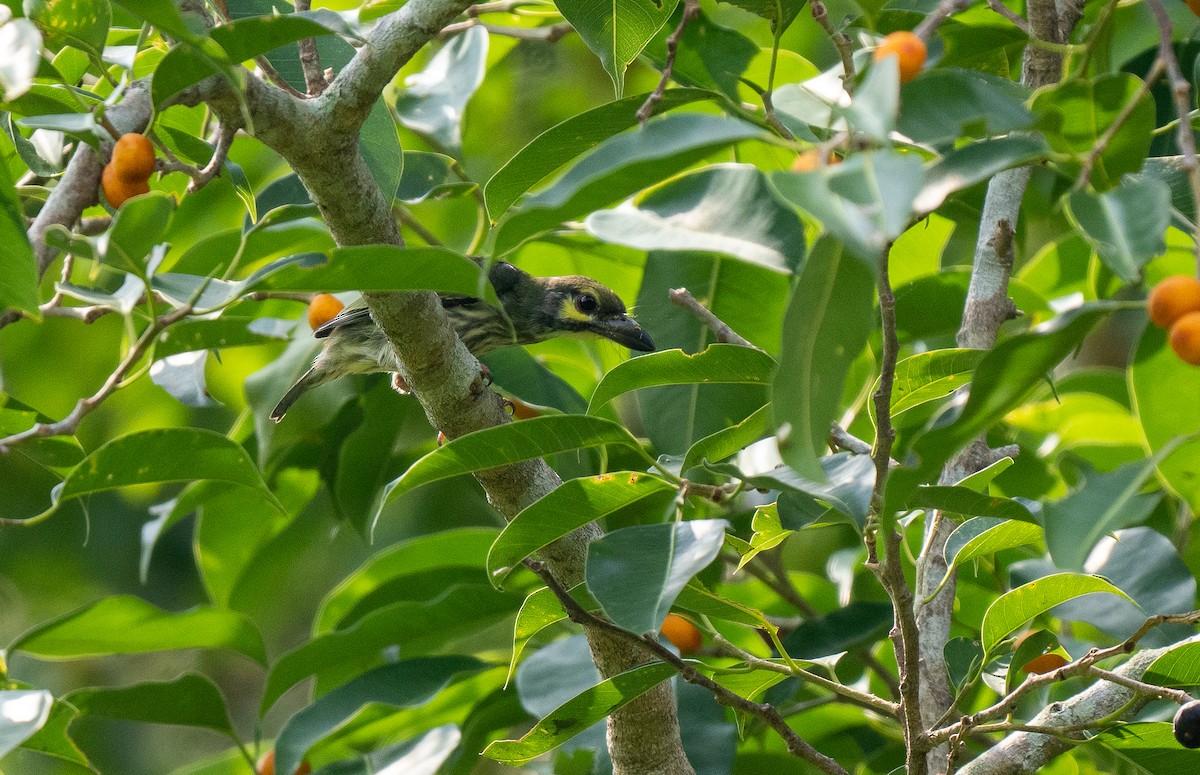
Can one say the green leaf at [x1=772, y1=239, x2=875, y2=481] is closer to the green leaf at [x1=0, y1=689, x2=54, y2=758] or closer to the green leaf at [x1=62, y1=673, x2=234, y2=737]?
the green leaf at [x1=0, y1=689, x2=54, y2=758]

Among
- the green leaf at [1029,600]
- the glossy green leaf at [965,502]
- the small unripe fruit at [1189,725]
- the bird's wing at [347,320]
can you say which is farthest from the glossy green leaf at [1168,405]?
the bird's wing at [347,320]

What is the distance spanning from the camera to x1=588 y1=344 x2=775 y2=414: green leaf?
7.30 ft

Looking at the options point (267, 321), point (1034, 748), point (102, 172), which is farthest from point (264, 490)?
point (1034, 748)

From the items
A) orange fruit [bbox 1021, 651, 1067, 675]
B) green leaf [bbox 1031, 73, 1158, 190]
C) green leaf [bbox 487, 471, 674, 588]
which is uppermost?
green leaf [bbox 1031, 73, 1158, 190]

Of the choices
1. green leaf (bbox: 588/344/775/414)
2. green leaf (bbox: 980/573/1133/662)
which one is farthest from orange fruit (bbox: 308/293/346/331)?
green leaf (bbox: 980/573/1133/662)

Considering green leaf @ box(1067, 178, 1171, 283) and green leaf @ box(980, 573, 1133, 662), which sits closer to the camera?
green leaf @ box(1067, 178, 1171, 283)

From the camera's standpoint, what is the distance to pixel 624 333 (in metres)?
4.70

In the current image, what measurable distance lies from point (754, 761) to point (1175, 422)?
1506mm

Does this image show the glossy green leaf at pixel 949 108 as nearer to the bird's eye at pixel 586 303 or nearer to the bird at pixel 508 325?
the bird at pixel 508 325

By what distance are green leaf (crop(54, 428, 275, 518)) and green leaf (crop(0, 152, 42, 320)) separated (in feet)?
0.99

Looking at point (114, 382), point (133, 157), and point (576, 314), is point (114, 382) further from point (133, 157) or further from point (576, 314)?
point (576, 314)

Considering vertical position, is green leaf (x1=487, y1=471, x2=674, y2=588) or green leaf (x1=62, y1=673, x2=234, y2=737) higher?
green leaf (x1=487, y1=471, x2=674, y2=588)

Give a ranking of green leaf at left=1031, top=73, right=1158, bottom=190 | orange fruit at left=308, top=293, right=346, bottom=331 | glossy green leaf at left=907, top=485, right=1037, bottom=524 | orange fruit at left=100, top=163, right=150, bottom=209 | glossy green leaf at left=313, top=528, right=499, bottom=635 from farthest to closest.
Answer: glossy green leaf at left=313, top=528, right=499, bottom=635 < orange fruit at left=308, top=293, right=346, bottom=331 < orange fruit at left=100, top=163, right=150, bottom=209 < glossy green leaf at left=907, top=485, right=1037, bottom=524 < green leaf at left=1031, top=73, right=1158, bottom=190

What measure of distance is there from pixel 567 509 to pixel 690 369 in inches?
16.1
